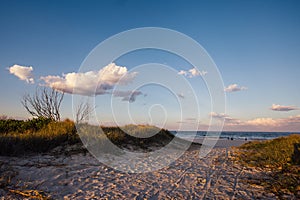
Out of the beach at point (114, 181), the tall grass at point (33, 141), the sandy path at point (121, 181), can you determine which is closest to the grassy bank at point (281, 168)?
the beach at point (114, 181)

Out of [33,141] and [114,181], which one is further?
[33,141]

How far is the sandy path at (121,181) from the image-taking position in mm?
4840

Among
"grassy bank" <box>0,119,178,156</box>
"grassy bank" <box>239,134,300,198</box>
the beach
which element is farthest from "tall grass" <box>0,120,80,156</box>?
"grassy bank" <box>239,134,300,198</box>

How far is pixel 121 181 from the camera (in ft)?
18.7

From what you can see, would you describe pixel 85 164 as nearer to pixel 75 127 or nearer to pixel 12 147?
pixel 12 147

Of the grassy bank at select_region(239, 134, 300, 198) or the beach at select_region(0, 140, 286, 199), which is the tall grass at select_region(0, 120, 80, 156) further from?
the grassy bank at select_region(239, 134, 300, 198)

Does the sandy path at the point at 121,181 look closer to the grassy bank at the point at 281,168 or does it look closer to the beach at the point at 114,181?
the beach at the point at 114,181

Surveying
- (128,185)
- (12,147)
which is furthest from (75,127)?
(128,185)

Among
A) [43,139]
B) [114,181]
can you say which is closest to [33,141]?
[43,139]

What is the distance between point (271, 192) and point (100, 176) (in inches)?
161

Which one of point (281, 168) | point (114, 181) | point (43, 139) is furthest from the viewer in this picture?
point (43, 139)

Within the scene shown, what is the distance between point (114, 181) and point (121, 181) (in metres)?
0.17

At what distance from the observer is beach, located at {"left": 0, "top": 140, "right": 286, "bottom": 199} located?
4801mm

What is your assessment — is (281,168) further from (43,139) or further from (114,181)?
(43,139)
